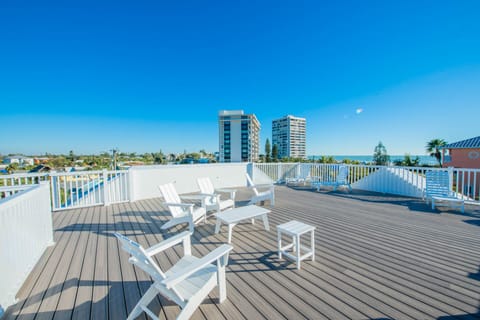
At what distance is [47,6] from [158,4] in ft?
12.4

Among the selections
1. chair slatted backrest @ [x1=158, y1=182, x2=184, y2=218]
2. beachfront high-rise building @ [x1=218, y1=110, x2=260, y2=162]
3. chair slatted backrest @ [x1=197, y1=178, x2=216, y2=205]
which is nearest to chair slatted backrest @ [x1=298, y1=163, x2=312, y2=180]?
chair slatted backrest @ [x1=197, y1=178, x2=216, y2=205]

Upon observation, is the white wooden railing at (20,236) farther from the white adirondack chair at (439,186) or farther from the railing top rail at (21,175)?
the white adirondack chair at (439,186)

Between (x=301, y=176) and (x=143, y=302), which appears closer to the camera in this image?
(x=143, y=302)

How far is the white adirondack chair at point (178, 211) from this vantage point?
3221 millimetres

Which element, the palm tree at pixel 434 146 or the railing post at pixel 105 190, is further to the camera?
the palm tree at pixel 434 146

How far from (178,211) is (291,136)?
57355 mm

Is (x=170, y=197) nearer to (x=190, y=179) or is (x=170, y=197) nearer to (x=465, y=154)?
(x=190, y=179)

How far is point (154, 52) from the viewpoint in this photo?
10.5m

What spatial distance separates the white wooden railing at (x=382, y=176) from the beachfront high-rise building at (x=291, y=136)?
4955 cm

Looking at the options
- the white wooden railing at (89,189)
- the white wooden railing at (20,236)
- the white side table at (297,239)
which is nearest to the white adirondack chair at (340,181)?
the white side table at (297,239)

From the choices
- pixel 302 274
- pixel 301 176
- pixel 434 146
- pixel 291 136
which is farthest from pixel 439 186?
pixel 291 136

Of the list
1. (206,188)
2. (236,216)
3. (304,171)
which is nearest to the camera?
(236,216)

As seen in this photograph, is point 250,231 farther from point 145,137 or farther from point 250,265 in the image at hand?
point 145,137

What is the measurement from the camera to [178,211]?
351 centimetres
